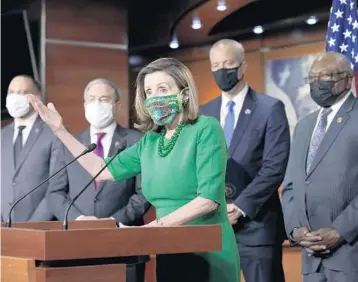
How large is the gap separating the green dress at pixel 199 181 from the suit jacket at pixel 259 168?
→ 133 centimetres

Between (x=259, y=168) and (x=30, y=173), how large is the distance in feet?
5.52

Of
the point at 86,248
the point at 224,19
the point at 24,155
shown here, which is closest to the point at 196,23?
the point at 224,19

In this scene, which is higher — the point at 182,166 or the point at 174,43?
the point at 174,43

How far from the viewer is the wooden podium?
2.31 meters

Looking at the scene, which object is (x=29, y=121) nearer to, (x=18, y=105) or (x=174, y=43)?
(x=18, y=105)

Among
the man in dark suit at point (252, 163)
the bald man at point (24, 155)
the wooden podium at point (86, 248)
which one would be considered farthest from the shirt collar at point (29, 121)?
the wooden podium at point (86, 248)

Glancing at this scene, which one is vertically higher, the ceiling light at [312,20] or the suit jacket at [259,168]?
the ceiling light at [312,20]

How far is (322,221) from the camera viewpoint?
3.86 metres

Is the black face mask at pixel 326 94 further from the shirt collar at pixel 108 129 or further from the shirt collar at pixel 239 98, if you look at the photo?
the shirt collar at pixel 108 129

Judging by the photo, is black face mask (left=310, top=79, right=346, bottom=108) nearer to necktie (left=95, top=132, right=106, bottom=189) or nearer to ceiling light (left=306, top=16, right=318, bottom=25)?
necktie (left=95, top=132, right=106, bottom=189)

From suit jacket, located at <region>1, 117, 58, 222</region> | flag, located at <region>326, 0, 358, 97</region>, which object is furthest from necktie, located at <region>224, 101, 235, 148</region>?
suit jacket, located at <region>1, 117, 58, 222</region>

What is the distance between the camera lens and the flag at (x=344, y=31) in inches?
202

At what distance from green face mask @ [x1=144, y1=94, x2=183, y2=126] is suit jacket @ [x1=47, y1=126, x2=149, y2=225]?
1649 mm

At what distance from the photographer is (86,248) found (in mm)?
2352
